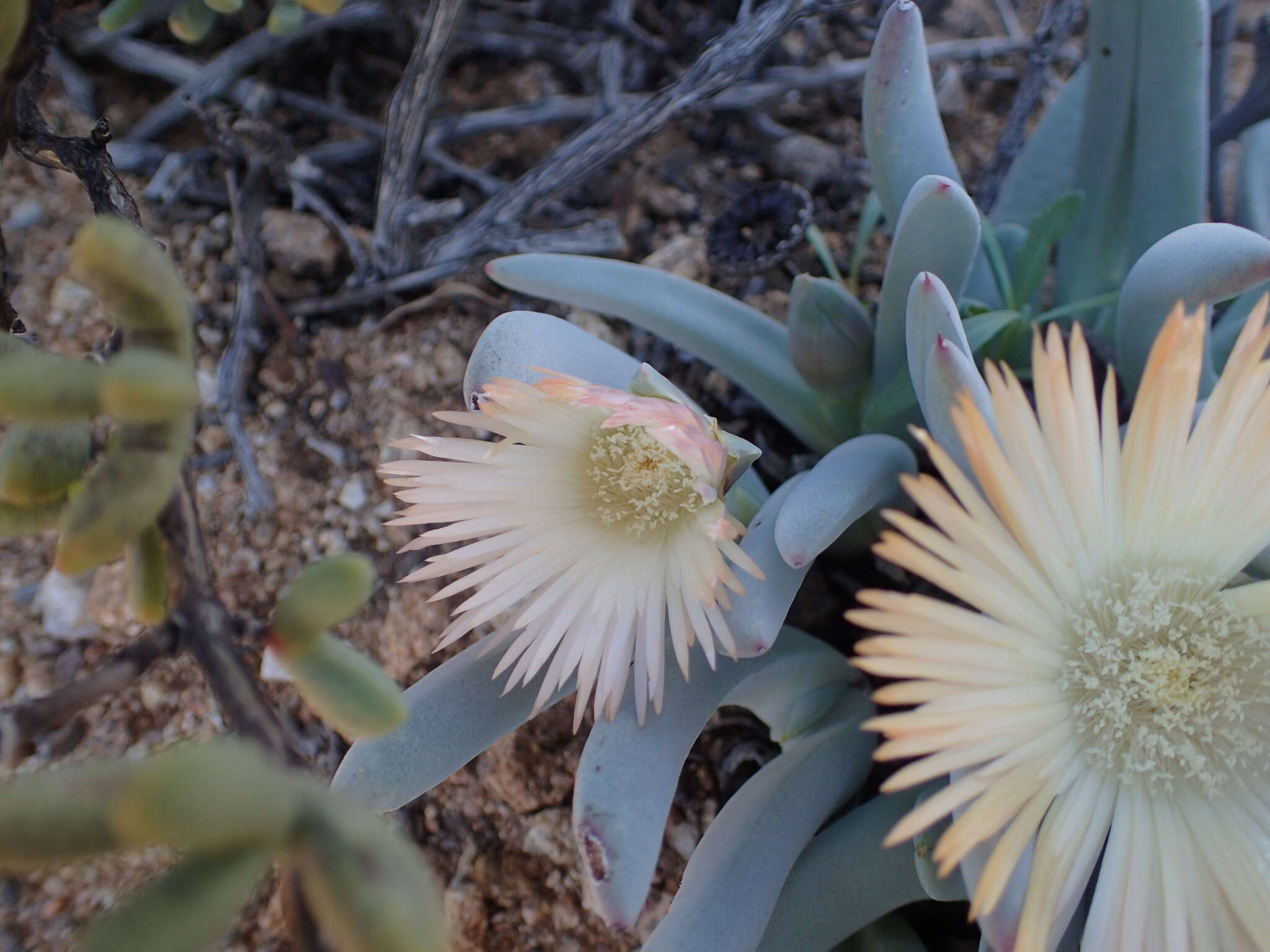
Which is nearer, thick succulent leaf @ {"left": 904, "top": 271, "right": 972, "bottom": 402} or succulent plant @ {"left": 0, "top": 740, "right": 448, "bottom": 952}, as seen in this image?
succulent plant @ {"left": 0, "top": 740, "right": 448, "bottom": 952}

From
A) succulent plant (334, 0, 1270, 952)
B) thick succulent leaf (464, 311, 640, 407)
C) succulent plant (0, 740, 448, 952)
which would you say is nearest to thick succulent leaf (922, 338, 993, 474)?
succulent plant (334, 0, 1270, 952)

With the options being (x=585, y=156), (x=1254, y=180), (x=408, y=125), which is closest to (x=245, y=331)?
(x=408, y=125)

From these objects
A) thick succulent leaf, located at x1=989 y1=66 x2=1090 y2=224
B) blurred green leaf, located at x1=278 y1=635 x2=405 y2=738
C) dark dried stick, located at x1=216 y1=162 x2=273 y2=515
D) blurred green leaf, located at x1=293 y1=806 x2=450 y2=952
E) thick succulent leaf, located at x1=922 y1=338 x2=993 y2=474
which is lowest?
blurred green leaf, located at x1=293 y1=806 x2=450 y2=952

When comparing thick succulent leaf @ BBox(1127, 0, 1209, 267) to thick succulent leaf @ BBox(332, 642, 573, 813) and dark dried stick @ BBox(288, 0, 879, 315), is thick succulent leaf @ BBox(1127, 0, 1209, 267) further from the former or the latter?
thick succulent leaf @ BBox(332, 642, 573, 813)

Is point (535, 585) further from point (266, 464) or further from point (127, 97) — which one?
point (127, 97)

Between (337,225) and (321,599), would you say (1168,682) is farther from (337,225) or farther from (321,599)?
(337,225)

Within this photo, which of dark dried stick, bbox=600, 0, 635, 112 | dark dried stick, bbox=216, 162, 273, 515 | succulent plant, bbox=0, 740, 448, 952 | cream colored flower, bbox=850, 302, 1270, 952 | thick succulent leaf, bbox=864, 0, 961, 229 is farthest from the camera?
dark dried stick, bbox=600, 0, 635, 112
